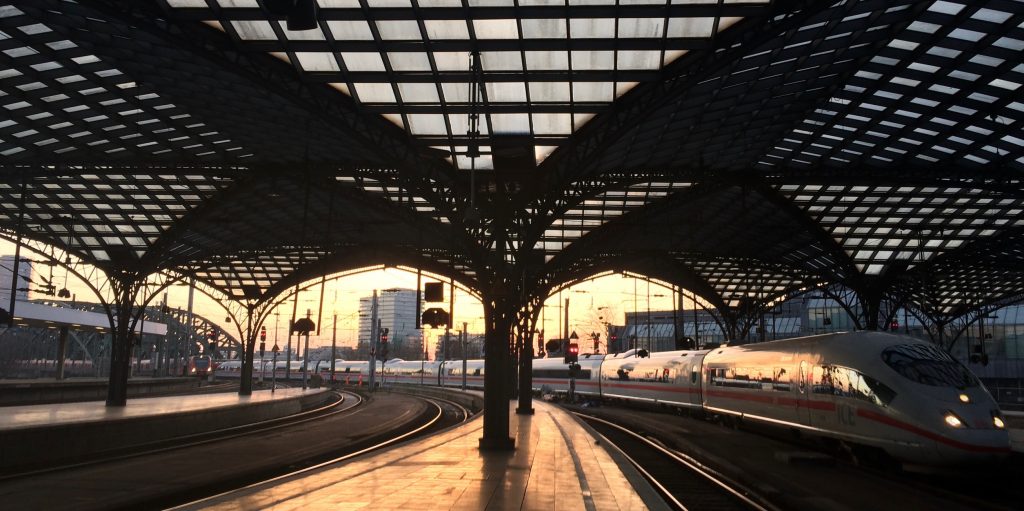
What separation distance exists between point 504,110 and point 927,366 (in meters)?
13.7

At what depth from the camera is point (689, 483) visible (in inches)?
712

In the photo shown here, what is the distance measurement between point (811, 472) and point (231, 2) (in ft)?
63.8

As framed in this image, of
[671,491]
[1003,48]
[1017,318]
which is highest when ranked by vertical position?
[1003,48]

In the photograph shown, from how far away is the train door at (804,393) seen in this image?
864 inches

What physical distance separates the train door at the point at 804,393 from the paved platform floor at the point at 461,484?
6.29 m

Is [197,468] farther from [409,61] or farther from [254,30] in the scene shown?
[409,61]

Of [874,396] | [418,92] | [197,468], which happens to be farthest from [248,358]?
[874,396]

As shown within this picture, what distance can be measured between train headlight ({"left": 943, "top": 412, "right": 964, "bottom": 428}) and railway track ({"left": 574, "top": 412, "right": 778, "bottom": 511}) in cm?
464

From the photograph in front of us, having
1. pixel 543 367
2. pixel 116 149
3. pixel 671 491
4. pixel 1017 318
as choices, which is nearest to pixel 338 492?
pixel 671 491

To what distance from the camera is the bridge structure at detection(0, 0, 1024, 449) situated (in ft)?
62.2

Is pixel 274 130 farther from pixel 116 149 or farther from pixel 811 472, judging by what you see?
pixel 811 472

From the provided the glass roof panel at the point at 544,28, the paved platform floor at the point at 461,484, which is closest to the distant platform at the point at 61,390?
the paved platform floor at the point at 461,484

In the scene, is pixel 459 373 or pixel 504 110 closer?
pixel 504 110

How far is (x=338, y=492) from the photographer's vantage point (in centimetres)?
1348
